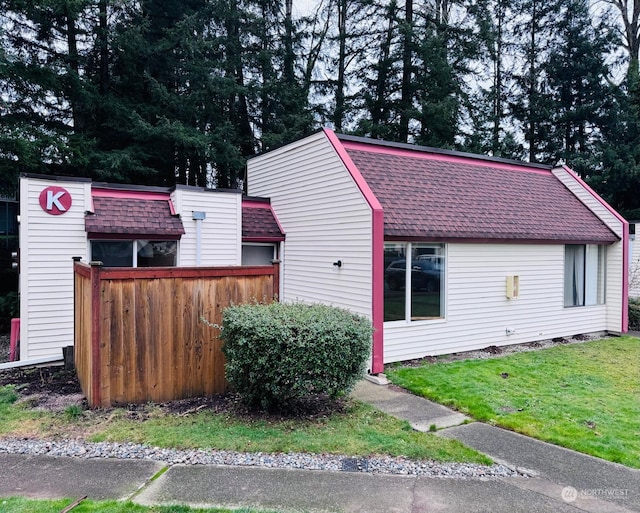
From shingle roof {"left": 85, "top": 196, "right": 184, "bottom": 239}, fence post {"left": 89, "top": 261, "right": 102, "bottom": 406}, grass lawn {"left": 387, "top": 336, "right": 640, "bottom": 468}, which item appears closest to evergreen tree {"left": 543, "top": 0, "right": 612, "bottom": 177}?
grass lawn {"left": 387, "top": 336, "right": 640, "bottom": 468}

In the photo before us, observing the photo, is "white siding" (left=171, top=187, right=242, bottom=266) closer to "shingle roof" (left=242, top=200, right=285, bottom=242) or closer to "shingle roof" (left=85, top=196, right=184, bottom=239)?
"shingle roof" (left=85, top=196, right=184, bottom=239)

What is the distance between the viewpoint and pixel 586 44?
20750mm

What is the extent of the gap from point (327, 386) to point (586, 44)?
77.1ft

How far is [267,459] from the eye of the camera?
3.92 metres

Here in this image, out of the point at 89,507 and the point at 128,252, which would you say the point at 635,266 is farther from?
the point at 89,507

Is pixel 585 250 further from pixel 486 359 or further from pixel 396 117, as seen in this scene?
pixel 396 117

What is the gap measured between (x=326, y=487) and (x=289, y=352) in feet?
4.93

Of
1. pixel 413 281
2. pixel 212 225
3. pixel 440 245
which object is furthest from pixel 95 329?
pixel 440 245

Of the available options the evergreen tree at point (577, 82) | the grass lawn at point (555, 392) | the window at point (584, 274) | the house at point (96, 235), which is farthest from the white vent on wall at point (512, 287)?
the evergreen tree at point (577, 82)

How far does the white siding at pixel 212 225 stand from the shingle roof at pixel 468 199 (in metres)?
2.86

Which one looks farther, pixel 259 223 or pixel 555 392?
pixel 259 223

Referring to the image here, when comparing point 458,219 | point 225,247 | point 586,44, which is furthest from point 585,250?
point 586,44

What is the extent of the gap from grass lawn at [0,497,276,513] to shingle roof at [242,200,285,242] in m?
6.93

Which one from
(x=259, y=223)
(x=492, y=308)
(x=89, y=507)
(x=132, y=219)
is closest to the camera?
(x=89, y=507)
